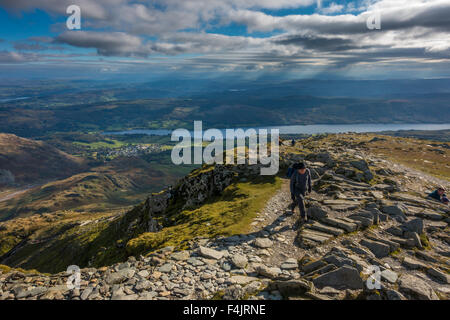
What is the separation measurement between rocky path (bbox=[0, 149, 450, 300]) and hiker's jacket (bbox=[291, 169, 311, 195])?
206cm

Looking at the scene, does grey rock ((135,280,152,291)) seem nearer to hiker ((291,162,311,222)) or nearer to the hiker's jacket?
hiker ((291,162,311,222))

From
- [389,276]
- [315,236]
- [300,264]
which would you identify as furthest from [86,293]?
[389,276]

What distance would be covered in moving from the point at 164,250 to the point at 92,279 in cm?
456

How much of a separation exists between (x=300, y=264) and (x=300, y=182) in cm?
685

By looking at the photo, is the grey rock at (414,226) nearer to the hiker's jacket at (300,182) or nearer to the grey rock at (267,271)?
the hiker's jacket at (300,182)

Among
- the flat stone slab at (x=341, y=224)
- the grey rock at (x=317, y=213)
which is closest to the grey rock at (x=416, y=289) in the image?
the flat stone slab at (x=341, y=224)

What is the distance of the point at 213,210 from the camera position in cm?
2578

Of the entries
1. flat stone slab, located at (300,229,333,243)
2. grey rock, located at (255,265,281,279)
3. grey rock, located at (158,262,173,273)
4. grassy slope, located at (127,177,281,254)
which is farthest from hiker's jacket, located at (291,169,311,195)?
grey rock, located at (158,262,173,273)

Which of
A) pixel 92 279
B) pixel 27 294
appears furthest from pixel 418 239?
pixel 27 294

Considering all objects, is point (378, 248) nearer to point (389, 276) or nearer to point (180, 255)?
point (389, 276)

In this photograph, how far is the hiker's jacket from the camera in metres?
18.7

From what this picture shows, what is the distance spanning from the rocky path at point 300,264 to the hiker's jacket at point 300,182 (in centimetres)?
206

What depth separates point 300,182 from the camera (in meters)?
18.8
